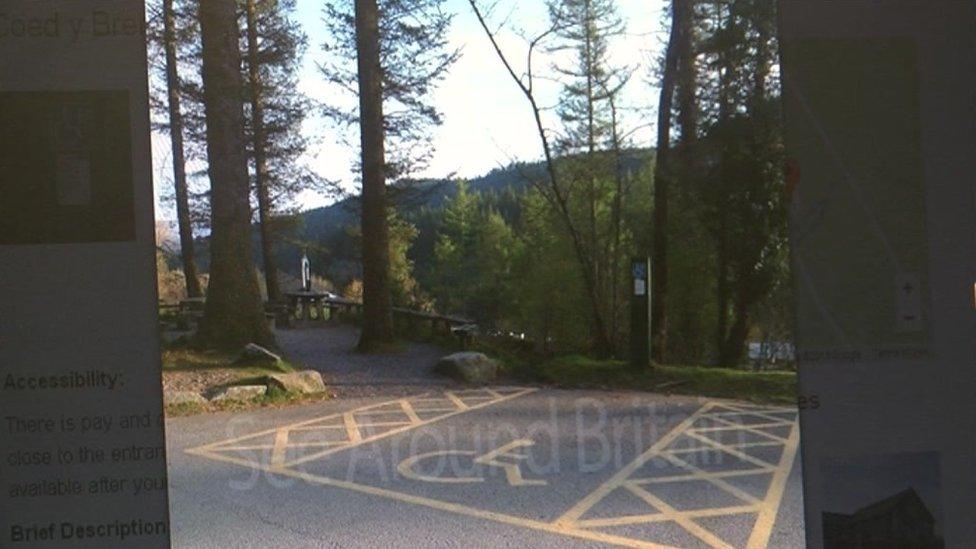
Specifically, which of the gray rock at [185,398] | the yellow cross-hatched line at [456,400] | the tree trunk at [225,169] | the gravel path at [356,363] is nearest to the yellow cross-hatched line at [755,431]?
the yellow cross-hatched line at [456,400]

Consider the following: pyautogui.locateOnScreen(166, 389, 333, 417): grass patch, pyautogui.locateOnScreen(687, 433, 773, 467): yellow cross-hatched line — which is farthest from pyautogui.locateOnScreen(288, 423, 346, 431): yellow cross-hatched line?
pyautogui.locateOnScreen(687, 433, 773, 467): yellow cross-hatched line

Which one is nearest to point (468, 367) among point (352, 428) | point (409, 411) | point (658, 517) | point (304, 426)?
point (409, 411)

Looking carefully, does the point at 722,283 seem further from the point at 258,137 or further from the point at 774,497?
the point at 258,137

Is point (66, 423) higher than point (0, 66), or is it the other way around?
point (0, 66)

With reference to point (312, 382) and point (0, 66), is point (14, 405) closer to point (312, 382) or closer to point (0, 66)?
point (0, 66)

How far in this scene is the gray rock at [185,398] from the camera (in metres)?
3.08

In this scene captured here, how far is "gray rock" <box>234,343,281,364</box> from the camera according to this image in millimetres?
4082

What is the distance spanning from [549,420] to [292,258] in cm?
139

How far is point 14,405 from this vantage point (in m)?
1.72

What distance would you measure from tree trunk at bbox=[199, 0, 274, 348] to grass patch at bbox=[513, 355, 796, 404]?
1604 millimetres

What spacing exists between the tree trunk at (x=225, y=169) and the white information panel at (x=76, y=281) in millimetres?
1472

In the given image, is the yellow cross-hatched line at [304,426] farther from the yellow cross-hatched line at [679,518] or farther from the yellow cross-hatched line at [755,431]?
the yellow cross-hatched line at [755,431]

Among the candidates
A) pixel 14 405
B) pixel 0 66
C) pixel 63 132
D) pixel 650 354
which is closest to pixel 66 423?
pixel 14 405

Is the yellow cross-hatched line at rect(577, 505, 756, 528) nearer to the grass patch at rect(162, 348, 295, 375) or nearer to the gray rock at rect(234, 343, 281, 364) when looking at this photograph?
the grass patch at rect(162, 348, 295, 375)
